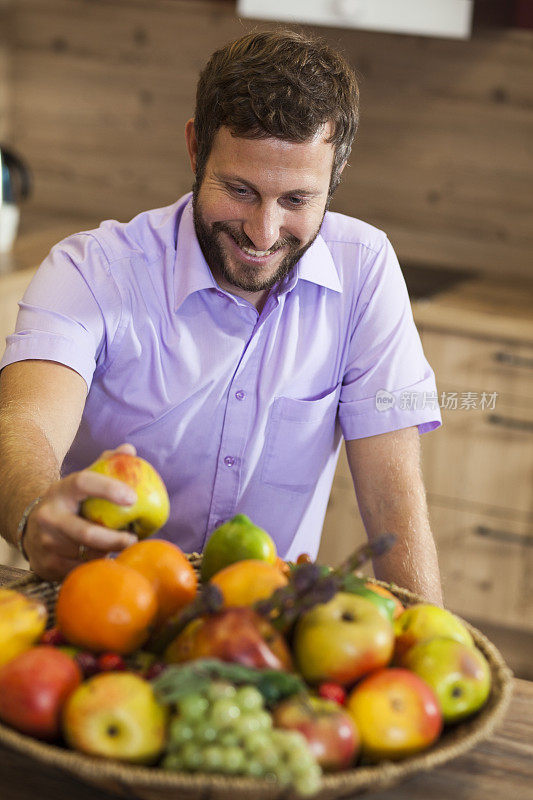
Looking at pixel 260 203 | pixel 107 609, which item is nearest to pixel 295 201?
pixel 260 203

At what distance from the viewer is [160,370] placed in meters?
1.47

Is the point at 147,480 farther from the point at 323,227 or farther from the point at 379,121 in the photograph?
the point at 379,121

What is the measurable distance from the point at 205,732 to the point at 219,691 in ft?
0.09

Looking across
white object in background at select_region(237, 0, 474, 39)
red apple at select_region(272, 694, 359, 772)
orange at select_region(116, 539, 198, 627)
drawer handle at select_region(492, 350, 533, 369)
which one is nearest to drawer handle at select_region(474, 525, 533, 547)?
drawer handle at select_region(492, 350, 533, 369)

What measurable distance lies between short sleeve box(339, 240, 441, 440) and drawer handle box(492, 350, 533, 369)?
933 millimetres

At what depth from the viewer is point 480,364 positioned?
2.46 metres

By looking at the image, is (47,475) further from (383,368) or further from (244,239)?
(383,368)

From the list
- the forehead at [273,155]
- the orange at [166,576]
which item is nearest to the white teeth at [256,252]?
the forehead at [273,155]

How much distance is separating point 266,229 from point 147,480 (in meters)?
0.51

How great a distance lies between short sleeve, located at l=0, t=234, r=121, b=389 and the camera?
1330mm

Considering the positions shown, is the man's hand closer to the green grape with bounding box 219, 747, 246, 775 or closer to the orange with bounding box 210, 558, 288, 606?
the orange with bounding box 210, 558, 288, 606

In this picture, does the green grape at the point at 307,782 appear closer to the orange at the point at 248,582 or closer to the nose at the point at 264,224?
the orange at the point at 248,582

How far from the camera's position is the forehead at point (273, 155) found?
50.3 inches

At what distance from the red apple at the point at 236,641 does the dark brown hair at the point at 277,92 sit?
0.72 m
